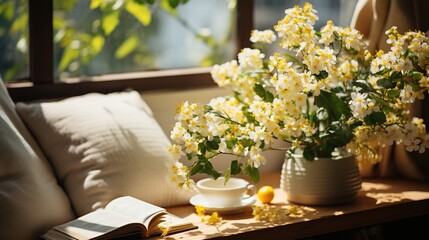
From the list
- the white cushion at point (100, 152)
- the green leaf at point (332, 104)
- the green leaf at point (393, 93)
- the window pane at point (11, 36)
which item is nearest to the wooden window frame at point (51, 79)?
the white cushion at point (100, 152)

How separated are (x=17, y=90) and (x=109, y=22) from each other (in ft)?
2.22

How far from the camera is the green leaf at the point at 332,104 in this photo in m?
2.36

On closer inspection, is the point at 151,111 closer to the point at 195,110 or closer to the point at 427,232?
the point at 195,110

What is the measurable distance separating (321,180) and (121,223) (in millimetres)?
728

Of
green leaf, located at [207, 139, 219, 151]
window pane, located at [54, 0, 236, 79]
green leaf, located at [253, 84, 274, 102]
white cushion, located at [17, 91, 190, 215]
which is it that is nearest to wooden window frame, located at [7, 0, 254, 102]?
white cushion, located at [17, 91, 190, 215]

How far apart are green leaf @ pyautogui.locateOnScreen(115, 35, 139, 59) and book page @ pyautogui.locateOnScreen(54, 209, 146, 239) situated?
1553mm

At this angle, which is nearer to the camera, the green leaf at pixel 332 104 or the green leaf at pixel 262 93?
the green leaf at pixel 332 104

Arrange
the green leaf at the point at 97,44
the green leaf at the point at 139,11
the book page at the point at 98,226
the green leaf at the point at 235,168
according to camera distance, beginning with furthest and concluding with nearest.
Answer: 1. the green leaf at the point at 97,44
2. the green leaf at the point at 139,11
3. the green leaf at the point at 235,168
4. the book page at the point at 98,226

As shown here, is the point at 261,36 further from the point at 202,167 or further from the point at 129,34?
the point at 129,34

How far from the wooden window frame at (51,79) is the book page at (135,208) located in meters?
0.60

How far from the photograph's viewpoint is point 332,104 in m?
2.36

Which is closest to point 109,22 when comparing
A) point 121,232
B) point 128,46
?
point 128,46

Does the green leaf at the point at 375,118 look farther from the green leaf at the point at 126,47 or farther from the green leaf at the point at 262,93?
the green leaf at the point at 126,47

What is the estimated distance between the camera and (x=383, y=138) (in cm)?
238
